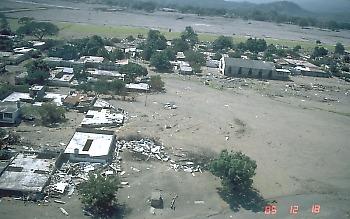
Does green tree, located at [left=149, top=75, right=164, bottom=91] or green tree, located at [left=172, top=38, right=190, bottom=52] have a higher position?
green tree, located at [left=172, top=38, right=190, bottom=52]

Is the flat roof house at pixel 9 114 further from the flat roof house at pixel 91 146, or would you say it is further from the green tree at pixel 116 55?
the green tree at pixel 116 55

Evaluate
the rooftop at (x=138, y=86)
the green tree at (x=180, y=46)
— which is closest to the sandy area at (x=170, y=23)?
the green tree at (x=180, y=46)

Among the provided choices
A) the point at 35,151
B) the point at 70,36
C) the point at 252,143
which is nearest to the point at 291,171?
the point at 252,143

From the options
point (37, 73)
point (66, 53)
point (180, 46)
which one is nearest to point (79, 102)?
point (37, 73)

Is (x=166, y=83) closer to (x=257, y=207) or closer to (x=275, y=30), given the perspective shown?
(x=257, y=207)

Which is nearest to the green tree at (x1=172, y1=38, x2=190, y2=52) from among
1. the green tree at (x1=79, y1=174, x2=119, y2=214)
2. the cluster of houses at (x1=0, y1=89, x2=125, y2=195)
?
the cluster of houses at (x1=0, y1=89, x2=125, y2=195)

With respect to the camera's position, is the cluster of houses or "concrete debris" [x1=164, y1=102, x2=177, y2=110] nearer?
the cluster of houses

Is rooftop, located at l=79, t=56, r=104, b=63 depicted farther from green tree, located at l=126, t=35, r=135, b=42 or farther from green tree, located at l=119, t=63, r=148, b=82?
green tree, located at l=126, t=35, r=135, b=42
